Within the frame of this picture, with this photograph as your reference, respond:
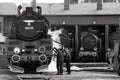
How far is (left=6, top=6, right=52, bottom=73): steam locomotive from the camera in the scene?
729 inches

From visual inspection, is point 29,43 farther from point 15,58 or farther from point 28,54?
point 15,58

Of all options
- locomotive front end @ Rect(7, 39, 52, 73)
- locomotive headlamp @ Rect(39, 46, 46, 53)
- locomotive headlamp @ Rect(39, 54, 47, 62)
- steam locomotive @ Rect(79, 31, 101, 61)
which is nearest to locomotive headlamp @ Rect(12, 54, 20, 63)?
locomotive front end @ Rect(7, 39, 52, 73)

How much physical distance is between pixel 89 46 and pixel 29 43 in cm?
1809

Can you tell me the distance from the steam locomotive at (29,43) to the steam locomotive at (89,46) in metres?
17.5

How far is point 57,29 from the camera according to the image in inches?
1647

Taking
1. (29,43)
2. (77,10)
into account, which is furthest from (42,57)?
(77,10)

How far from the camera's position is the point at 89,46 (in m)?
36.7

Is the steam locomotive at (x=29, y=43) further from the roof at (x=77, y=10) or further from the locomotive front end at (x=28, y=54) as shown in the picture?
the roof at (x=77, y=10)

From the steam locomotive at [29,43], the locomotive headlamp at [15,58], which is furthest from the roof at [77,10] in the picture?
the locomotive headlamp at [15,58]

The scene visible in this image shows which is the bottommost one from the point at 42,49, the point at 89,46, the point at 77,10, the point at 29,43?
the point at 89,46

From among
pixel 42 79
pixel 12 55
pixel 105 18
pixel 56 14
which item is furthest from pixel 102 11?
pixel 42 79

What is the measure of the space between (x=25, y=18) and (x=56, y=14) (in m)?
25.2

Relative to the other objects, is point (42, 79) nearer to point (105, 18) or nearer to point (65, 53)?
point (65, 53)

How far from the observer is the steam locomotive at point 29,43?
18.5 metres
